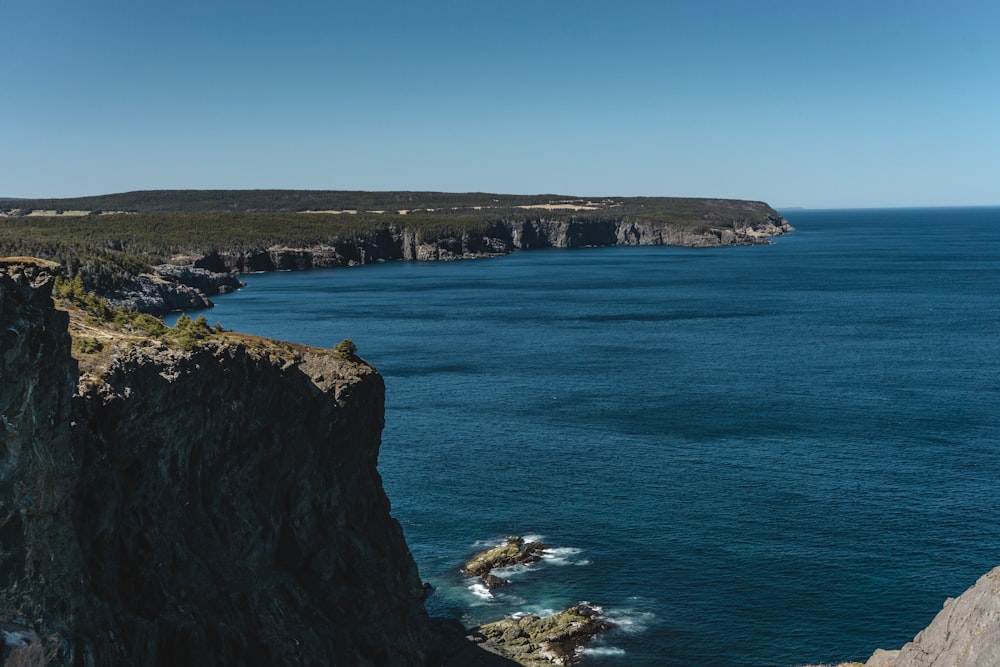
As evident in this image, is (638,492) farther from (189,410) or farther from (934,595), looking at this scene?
(189,410)

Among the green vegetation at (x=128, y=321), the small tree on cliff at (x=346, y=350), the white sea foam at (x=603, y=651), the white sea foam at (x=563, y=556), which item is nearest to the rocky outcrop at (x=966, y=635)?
the white sea foam at (x=603, y=651)

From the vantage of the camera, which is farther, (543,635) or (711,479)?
(711,479)

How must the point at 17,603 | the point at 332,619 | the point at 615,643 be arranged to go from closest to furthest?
the point at 17,603 < the point at 332,619 < the point at 615,643

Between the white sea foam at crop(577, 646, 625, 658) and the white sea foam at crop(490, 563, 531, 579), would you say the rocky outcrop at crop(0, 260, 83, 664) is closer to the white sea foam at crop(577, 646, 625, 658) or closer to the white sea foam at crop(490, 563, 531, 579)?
the white sea foam at crop(577, 646, 625, 658)

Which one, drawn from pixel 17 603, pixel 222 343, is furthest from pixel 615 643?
pixel 17 603

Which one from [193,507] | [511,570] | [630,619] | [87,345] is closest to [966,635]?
[630,619]

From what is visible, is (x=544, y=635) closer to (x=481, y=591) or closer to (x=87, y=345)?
(x=481, y=591)

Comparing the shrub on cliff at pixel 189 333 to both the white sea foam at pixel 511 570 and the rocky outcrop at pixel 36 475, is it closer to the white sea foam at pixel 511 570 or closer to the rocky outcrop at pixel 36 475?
the rocky outcrop at pixel 36 475
